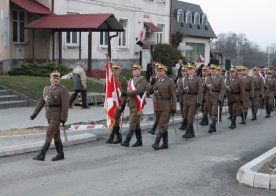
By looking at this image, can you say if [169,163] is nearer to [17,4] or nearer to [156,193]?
[156,193]

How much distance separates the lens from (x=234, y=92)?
15859mm

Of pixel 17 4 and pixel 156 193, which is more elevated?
pixel 17 4

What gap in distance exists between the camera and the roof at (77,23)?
78.2 ft

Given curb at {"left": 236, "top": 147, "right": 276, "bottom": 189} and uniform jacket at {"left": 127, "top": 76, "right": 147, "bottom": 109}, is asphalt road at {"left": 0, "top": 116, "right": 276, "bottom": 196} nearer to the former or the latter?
curb at {"left": 236, "top": 147, "right": 276, "bottom": 189}

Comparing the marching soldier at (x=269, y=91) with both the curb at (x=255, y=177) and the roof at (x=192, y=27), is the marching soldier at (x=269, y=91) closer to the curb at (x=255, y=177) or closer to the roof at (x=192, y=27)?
the curb at (x=255, y=177)

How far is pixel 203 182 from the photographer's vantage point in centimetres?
822

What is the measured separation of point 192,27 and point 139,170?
1768 inches

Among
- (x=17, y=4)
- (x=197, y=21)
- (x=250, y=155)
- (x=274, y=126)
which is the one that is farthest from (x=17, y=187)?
(x=197, y=21)

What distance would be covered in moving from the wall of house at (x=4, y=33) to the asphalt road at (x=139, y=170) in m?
13.2

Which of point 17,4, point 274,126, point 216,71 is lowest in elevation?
point 274,126

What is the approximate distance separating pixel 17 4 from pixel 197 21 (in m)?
→ 33.4

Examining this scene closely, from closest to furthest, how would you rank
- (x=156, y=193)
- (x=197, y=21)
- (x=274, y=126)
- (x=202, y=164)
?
(x=156, y=193) < (x=202, y=164) < (x=274, y=126) < (x=197, y=21)

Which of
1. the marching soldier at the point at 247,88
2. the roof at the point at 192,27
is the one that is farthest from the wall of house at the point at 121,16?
the marching soldier at the point at 247,88

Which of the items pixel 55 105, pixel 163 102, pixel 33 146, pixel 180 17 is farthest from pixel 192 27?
pixel 55 105
